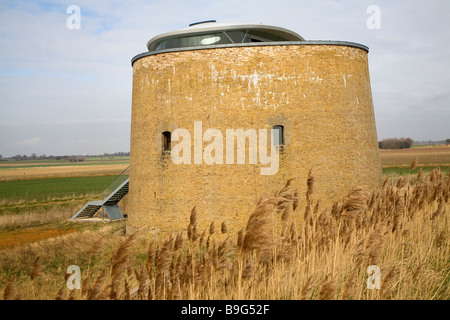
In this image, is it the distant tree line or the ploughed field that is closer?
the ploughed field

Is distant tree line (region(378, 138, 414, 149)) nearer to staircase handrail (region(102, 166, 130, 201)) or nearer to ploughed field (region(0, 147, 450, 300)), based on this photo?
staircase handrail (region(102, 166, 130, 201))

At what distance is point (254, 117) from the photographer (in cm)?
1301

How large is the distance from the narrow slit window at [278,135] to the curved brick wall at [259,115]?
23 centimetres

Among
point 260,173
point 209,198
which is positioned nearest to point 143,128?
point 209,198

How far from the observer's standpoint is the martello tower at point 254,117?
1305 cm

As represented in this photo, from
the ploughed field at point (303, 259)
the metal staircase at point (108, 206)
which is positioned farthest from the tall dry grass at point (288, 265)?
the metal staircase at point (108, 206)

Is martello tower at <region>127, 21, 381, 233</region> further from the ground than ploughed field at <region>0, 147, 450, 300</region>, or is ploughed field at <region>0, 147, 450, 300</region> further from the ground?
martello tower at <region>127, 21, 381, 233</region>

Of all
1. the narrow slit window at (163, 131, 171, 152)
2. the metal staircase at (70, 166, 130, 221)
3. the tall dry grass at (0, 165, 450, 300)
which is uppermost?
the narrow slit window at (163, 131, 171, 152)

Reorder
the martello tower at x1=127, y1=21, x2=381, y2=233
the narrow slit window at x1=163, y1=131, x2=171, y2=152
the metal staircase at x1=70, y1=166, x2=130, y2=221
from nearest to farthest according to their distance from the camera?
→ 1. the martello tower at x1=127, y1=21, x2=381, y2=233
2. the narrow slit window at x1=163, y1=131, x2=171, y2=152
3. the metal staircase at x1=70, y1=166, x2=130, y2=221

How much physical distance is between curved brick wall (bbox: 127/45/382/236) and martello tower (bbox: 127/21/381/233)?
0.04 metres

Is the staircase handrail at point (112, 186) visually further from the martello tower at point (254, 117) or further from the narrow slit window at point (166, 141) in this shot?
the martello tower at point (254, 117)

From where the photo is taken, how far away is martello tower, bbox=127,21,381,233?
514 inches

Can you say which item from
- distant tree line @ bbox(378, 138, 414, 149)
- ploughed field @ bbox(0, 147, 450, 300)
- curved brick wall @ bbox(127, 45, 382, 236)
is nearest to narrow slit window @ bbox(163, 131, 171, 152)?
curved brick wall @ bbox(127, 45, 382, 236)
